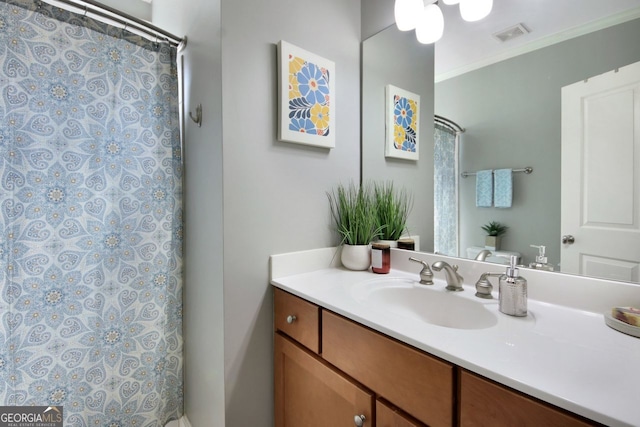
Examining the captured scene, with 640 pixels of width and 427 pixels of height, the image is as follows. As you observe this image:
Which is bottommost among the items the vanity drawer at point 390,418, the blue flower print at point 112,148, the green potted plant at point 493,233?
the vanity drawer at point 390,418

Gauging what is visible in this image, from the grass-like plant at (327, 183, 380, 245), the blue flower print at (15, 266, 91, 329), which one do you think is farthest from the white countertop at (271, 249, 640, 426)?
the blue flower print at (15, 266, 91, 329)

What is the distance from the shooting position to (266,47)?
1.16 m

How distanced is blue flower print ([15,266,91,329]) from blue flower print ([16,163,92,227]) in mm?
215

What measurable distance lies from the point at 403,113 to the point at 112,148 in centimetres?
135

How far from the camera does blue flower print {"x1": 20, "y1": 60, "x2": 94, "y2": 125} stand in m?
1.10

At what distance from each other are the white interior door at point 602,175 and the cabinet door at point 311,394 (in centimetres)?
77

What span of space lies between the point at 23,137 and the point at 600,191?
1966mm

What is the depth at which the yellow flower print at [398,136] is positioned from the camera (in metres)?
1.43

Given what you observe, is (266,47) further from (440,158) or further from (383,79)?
(440,158)

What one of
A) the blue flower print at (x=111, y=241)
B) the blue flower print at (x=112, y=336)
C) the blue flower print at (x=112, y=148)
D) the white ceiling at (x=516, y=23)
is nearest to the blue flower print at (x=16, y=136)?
the blue flower print at (x=112, y=148)

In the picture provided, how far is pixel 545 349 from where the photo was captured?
1.98ft

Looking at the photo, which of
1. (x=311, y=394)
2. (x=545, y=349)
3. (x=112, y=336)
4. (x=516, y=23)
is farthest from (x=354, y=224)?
(x=112, y=336)

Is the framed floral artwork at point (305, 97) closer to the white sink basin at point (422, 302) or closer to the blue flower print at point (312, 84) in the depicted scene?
the blue flower print at point (312, 84)

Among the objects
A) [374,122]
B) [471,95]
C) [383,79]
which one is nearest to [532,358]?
[471,95]
